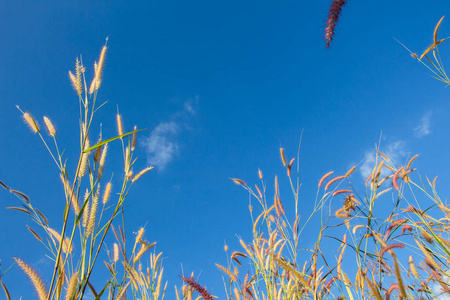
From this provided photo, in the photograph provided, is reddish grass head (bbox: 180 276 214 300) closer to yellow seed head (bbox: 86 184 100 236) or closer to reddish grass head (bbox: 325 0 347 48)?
yellow seed head (bbox: 86 184 100 236)

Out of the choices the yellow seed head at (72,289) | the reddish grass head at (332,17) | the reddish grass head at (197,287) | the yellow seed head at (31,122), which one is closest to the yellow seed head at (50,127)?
the yellow seed head at (31,122)

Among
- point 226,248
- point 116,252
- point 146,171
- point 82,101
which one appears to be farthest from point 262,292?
point 82,101

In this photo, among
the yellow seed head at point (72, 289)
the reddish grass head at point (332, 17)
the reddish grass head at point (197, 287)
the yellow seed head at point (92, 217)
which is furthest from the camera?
the reddish grass head at point (332, 17)

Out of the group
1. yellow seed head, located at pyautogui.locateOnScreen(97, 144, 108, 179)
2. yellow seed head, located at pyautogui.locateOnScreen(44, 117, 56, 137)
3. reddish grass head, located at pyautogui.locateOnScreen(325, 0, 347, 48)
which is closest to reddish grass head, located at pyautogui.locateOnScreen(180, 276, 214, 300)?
yellow seed head, located at pyautogui.locateOnScreen(97, 144, 108, 179)

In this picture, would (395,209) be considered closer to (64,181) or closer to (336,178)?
(336,178)

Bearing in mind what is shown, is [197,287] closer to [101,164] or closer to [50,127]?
[101,164]

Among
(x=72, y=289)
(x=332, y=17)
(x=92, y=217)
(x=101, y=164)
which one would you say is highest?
(x=332, y=17)

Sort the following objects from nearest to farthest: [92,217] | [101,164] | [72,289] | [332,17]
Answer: [72,289] → [92,217] → [101,164] → [332,17]

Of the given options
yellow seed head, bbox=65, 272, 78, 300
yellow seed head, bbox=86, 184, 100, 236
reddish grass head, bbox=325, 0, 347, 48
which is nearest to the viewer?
yellow seed head, bbox=65, 272, 78, 300

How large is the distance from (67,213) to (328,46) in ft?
5.40

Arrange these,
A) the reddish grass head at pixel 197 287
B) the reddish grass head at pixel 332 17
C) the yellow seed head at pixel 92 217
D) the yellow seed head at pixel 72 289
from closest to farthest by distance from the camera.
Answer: the yellow seed head at pixel 72 289 → the yellow seed head at pixel 92 217 → the reddish grass head at pixel 197 287 → the reddish grass head at pixel 332 17

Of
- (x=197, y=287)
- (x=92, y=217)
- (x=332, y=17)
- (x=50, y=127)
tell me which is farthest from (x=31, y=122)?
(x=332, y=17)

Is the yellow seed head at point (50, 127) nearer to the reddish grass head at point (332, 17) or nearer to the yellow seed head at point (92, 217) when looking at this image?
the yellow seed head at point (92, 217)

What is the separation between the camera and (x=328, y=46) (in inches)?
71.6
